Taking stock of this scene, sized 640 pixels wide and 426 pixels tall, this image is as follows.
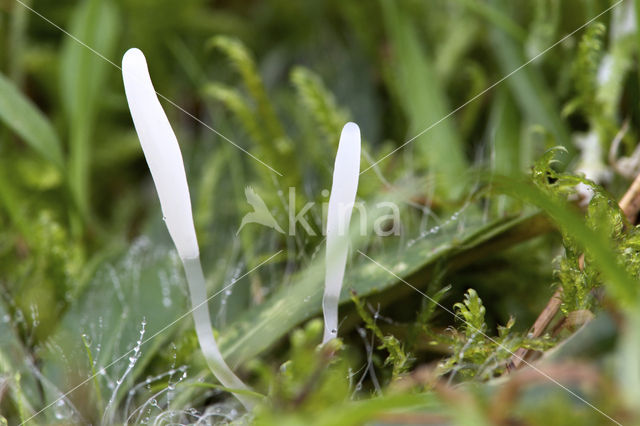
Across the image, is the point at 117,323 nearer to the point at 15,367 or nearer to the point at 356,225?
the point at 15,367

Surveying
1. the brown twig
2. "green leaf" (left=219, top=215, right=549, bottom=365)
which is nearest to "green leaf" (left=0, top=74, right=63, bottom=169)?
"green leaf" (left=219, top=215, right=549, bottom=365)

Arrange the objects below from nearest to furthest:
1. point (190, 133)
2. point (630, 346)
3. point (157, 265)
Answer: point (630, 346), point (157, 265), point (190, 133)

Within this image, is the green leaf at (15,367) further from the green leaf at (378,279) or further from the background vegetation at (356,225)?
the green leaf at (378,279)

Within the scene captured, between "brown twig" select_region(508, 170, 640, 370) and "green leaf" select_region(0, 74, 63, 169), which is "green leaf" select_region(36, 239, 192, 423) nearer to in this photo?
"green leaf" select_region(0, 74, 63, 169)

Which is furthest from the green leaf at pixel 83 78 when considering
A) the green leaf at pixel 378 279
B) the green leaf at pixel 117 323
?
the green leaf at pixel 378 279

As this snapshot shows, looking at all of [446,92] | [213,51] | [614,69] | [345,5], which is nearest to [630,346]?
[614,69]

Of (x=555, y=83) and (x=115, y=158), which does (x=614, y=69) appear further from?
(x=115, y=158)
